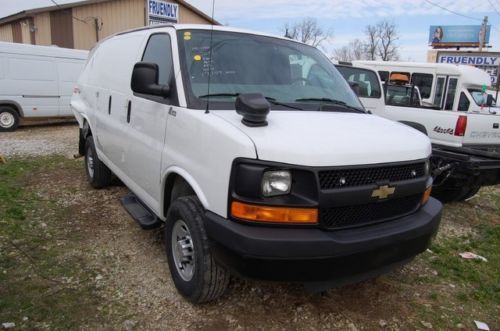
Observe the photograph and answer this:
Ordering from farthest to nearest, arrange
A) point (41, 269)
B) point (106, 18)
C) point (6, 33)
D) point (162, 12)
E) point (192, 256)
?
point (6, 33) < point (162, 12) < point (106, 18) < point (41, 269) < point (192, 256)

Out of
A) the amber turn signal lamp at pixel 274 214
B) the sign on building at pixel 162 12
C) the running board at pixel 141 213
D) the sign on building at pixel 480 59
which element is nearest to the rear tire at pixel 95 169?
the running board at pixel 141 213

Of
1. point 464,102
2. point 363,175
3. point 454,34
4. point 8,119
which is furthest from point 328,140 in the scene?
point 454,34

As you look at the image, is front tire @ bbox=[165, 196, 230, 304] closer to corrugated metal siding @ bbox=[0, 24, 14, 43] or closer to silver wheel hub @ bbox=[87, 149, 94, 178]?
silver wheel hub @ bbox=[87, 149, 94, 178]

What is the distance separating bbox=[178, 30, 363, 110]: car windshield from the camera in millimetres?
3223

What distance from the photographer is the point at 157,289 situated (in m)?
3.40

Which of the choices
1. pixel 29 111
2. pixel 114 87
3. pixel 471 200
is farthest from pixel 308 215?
pixel 29 111

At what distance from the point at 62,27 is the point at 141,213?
70.8 ft

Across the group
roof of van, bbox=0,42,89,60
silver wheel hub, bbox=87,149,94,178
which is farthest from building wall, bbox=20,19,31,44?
silver wheel hub, bbox=87,149,94,178

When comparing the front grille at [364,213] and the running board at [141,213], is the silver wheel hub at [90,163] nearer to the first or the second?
the running board at [141,213]

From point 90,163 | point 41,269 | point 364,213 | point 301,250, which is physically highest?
point 364,213

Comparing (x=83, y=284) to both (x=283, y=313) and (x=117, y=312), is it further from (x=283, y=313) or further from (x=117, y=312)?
(x=283, y=313)

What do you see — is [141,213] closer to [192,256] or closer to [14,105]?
[192,256]

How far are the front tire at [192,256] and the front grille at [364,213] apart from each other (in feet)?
2.79

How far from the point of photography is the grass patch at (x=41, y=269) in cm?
299
